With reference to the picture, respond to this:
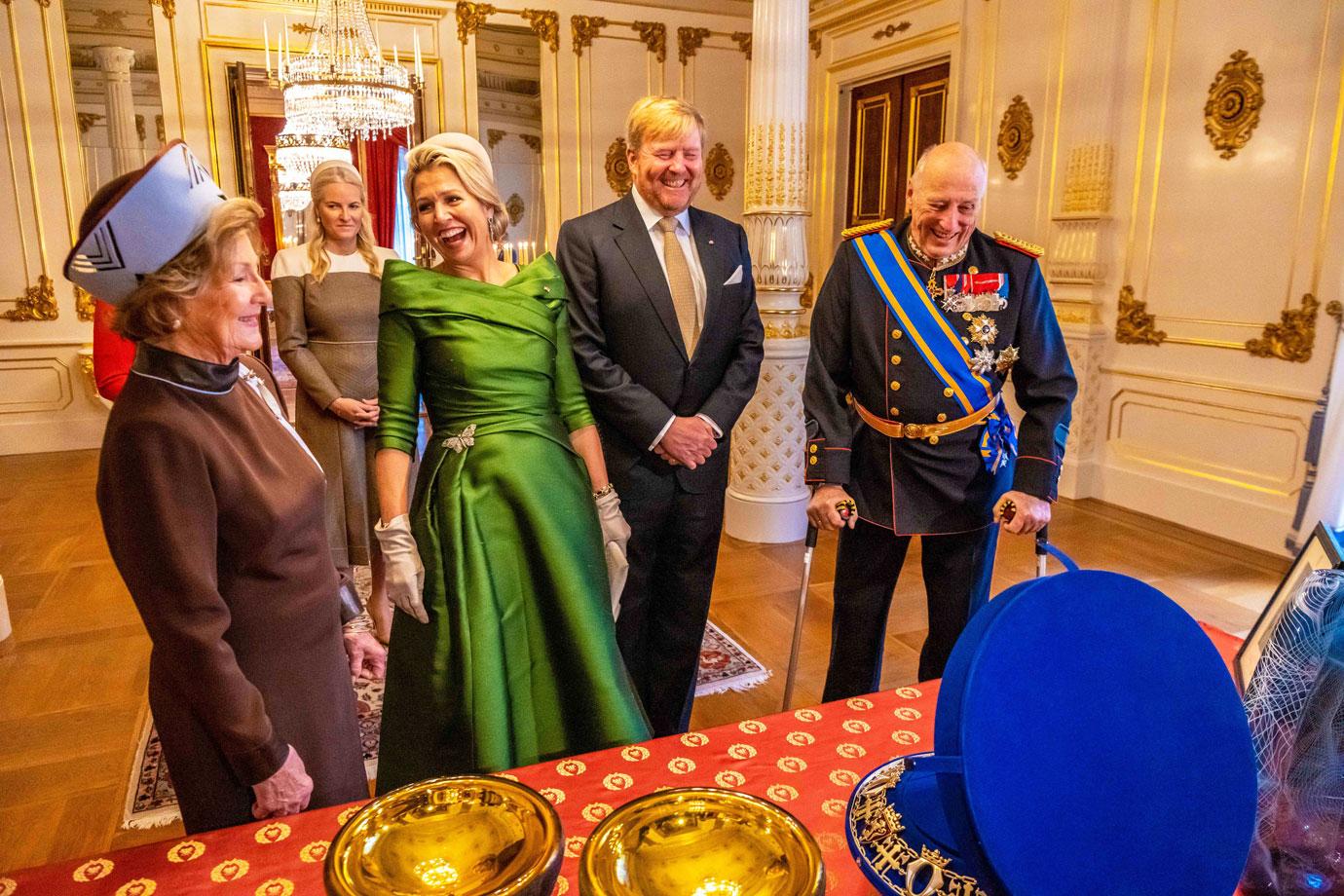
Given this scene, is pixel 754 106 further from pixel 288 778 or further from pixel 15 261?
pixel 15 261

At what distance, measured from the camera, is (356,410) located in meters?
2.67

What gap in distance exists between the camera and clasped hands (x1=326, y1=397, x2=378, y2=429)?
2.66 m

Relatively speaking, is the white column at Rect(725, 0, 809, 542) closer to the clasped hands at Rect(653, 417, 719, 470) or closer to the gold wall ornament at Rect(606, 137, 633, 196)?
the clasped hands at Rect(653, 417, 719, 470)

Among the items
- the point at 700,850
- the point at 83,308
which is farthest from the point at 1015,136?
the point at 83,308

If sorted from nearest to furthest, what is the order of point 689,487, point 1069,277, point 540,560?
point 540,560, point 689,487, point 1069,277

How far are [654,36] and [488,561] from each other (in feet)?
21.3

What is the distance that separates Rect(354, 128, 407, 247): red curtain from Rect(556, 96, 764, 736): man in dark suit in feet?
17.6

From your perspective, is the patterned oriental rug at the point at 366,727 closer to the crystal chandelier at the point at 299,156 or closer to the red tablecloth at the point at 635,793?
the red tablecloth at the point at 635,793

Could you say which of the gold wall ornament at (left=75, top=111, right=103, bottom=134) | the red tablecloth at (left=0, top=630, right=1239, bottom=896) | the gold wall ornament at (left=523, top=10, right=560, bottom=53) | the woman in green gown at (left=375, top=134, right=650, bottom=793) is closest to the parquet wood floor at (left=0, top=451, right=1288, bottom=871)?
the woman in green gown at (left=375, top=134, right=650, bottom=793)

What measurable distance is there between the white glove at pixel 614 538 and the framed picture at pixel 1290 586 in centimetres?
110

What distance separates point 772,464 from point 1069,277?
2152 mm

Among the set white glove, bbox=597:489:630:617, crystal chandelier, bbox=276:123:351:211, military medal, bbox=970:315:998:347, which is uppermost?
crystal chandelier, bbox=276:123:351:211

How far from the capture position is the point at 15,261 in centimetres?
591

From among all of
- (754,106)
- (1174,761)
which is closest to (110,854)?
(1174,761)
